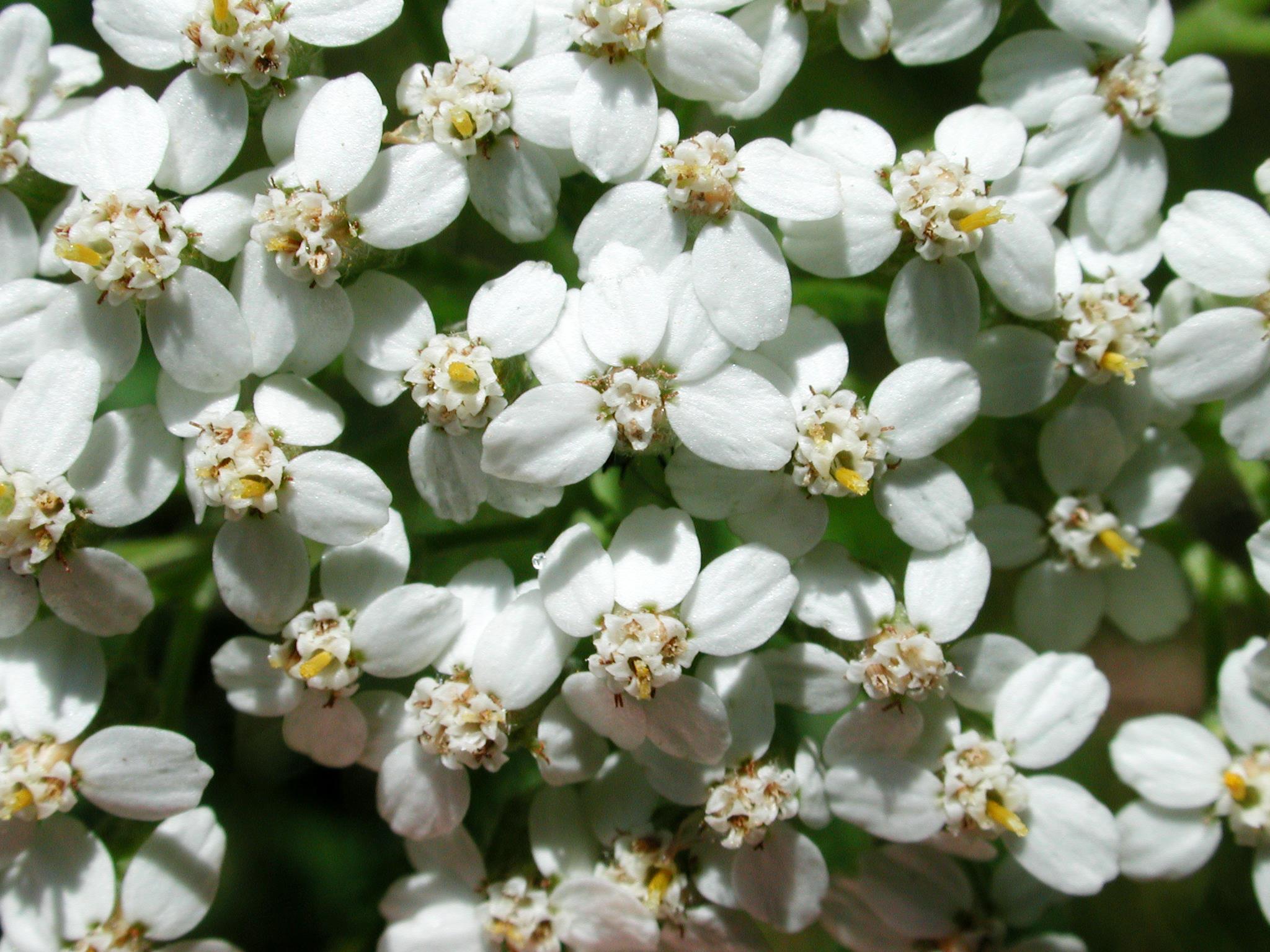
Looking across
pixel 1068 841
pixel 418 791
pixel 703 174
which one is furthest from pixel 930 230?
pixel 418 791

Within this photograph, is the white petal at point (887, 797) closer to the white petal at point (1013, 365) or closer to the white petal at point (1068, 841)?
the white petal at point (1068, 841)

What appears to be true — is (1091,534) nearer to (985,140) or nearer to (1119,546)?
(1119,546)

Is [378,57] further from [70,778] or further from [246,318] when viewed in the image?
[70,778]

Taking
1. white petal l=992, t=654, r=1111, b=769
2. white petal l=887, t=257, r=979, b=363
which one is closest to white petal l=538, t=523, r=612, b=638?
white petal l=887, t=257, r=979, b=363

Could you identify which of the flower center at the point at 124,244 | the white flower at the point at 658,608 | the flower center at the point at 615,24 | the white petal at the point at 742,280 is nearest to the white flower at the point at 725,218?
the white petal at the point at 742,280

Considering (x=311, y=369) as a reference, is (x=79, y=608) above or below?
below

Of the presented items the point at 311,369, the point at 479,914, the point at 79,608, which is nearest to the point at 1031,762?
the point at 479,914

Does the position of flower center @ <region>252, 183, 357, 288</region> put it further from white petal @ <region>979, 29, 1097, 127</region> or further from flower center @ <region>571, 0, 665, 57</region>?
white petal @ <region>979, 29, 1097, 127</region>
